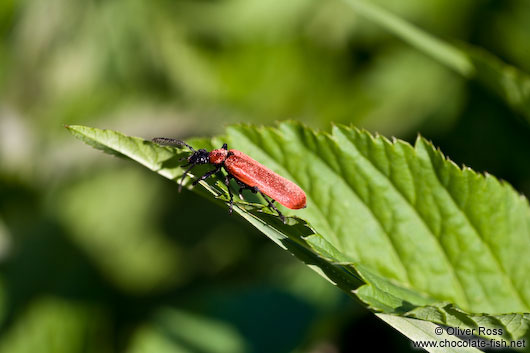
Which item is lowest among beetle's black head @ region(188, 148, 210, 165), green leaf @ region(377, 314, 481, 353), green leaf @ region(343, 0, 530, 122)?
green leaf @ region(377, 314, 481, 353)

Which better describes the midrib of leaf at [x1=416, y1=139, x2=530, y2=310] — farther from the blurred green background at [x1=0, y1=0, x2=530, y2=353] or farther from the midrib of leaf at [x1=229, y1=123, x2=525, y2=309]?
the blurred green background at [x1=0, y1=0, x2=530, y2=353]

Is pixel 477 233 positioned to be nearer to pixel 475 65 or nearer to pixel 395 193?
pixel 395 193

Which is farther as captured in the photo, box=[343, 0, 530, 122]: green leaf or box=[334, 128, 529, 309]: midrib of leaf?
box=[343, 0, 530, 122]: green leaf

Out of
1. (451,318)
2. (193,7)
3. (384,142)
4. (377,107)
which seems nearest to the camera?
(451,318)

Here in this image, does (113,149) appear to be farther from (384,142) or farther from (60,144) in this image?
(60,144)

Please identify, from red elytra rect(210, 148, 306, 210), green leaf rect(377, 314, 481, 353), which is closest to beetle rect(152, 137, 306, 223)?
red elytra rect(210, 148, 306, 210)

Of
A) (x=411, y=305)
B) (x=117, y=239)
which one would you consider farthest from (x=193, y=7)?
(x=411, y=305)
